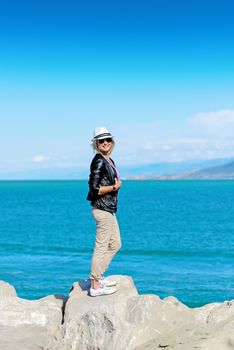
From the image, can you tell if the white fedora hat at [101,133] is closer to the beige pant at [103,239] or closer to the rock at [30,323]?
the beige pant at [103,239]

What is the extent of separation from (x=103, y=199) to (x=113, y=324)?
2482 millimetres

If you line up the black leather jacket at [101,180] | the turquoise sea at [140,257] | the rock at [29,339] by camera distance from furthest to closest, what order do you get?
the turquoise sea at [140,257], the black leather jacket at [101,180], the rock at [29,339]

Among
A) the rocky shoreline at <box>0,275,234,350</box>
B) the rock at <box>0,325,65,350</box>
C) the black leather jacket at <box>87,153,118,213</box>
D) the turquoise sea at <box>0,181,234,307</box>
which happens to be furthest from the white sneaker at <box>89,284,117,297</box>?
the turquoise sea at <box>0,181,234,307</box>

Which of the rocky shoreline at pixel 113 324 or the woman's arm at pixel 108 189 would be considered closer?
the rocky shoreline at pixel 113 324

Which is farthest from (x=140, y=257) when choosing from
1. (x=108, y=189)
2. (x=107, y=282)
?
(x=108, y=189)

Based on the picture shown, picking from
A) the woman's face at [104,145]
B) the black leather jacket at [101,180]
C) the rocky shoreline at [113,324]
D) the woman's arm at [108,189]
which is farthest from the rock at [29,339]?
the woman's face at [104,145]

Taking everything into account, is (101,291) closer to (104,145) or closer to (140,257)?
(104,145)

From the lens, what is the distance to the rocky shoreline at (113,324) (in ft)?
30.9

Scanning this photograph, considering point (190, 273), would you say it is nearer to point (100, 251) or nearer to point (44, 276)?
point (44, 276)

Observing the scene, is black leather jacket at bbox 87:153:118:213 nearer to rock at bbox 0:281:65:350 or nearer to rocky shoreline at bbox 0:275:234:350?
rocky shoreline at bbox 0:275:234:350

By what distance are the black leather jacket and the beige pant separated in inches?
6.2

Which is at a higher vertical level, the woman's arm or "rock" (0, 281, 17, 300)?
the woman's arm

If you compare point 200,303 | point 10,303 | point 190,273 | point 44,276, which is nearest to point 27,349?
point 10,303

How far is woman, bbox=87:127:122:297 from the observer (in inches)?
394
